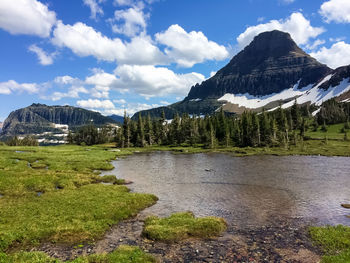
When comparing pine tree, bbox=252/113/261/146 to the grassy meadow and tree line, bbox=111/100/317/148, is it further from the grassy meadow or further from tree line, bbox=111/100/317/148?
the grassy meadow

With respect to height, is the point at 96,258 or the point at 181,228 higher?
the point at 96,258

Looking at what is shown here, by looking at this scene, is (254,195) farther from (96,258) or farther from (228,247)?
(96,258)

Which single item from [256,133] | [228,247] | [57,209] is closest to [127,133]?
[256,133]

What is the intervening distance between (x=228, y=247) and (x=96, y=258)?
9764 mm

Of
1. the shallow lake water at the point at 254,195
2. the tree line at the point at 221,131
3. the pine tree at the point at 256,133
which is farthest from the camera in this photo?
the tree line at the point at 221,131

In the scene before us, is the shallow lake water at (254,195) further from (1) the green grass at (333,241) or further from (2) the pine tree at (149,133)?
(2) the pine tree at (149,133)

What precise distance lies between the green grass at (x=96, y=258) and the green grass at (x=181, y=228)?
341 centimetres

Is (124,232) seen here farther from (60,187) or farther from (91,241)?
(60,187)

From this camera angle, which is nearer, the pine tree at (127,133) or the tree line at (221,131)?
the tree line at (221,131)

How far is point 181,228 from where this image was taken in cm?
2042

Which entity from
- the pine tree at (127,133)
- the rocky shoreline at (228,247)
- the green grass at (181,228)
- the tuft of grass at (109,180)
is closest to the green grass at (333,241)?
the rocky shoreline at (228,247)

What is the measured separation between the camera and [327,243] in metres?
17.8

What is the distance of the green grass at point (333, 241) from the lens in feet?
50.1

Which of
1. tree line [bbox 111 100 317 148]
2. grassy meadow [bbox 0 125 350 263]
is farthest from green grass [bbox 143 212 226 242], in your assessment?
tree line [bbox 111 100 317 148]
